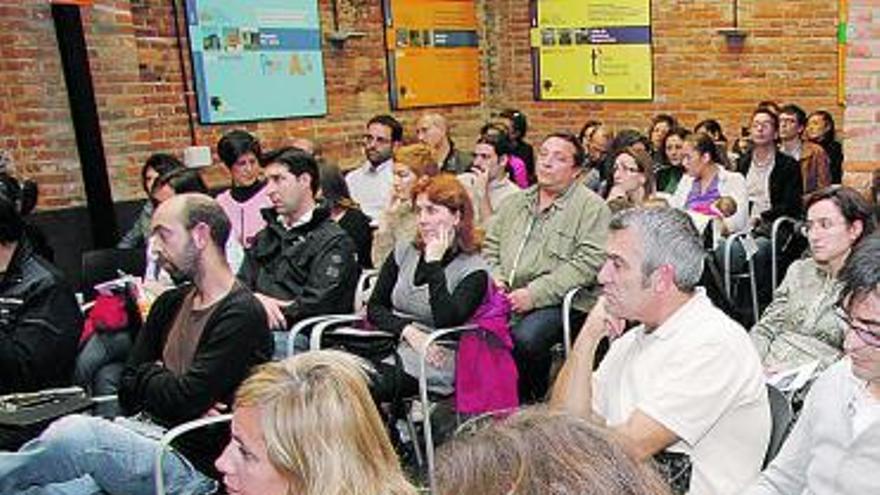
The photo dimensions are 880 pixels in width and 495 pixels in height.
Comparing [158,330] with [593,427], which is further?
[158,330]

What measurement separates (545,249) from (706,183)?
1890mm

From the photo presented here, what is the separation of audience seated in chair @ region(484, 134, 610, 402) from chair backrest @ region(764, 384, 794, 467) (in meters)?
1.56

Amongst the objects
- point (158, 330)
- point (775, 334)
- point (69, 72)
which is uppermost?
point (69, 72)

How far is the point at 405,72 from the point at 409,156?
333 centimetres

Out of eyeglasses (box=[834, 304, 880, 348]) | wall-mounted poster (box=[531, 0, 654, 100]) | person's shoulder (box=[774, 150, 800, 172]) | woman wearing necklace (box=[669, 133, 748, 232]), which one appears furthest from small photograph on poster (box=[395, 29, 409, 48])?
eyeglasses (box=[834, 304, 880, 348])

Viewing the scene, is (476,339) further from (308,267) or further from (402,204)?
(402,204)

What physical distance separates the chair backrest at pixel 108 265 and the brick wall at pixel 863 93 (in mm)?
3413

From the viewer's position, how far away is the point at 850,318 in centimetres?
194

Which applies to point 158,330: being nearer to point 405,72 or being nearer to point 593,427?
point 593,427

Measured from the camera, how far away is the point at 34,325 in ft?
10.3

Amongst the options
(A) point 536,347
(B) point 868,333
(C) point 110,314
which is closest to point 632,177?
(A) point 536,347

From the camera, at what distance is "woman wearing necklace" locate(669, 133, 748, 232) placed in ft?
17.8

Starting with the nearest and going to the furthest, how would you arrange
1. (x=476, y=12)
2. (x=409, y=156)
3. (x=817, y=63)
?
(x=409, y=156) < (x=817, y=63) < (x=476, y=12)

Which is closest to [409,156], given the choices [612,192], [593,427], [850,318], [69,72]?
[612,192]
